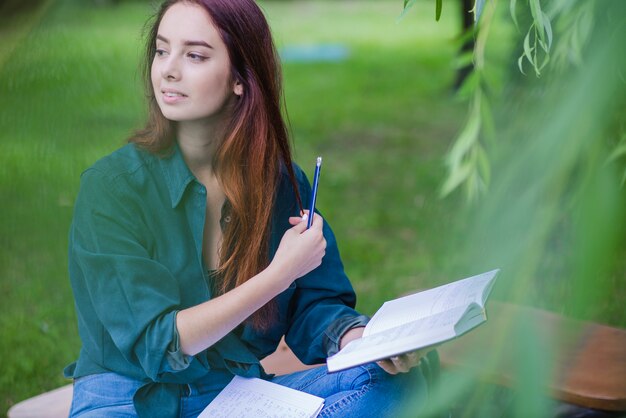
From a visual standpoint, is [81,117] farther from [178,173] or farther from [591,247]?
[591,247]

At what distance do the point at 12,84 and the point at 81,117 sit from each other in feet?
0.31

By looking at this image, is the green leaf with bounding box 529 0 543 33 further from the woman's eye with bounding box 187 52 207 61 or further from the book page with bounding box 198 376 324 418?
the book page with bounding box 198 376 324 418

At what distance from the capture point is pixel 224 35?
4.19ft

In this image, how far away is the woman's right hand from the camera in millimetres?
1338

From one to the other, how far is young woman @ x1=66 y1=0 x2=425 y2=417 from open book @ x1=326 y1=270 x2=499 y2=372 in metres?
0.09

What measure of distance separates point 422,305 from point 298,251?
211mm

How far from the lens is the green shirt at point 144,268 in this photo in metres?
1.32

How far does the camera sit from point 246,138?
1.33m

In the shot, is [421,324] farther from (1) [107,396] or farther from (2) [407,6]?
(1) [107,396]

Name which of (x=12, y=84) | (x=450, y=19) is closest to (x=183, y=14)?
(x=12, y=84)

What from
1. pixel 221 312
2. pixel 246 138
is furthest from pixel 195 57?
pixel 221 312

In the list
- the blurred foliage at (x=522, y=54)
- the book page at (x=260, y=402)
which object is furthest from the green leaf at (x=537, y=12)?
the book page at (x=260, y=402)

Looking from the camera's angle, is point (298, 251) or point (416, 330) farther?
point (298, 251)

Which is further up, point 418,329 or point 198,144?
point 198,144
